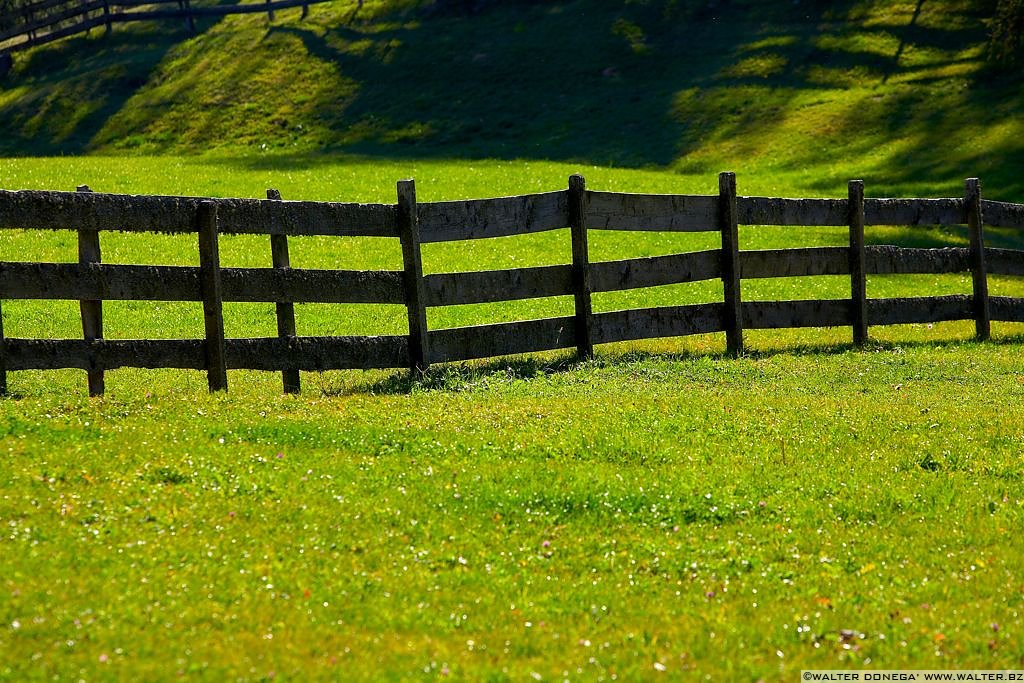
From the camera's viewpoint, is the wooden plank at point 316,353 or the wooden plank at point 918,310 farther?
the wooden plank at point 918,310

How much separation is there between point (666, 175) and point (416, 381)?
3067 centimetres

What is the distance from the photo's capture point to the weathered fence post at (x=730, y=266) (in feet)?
57.8

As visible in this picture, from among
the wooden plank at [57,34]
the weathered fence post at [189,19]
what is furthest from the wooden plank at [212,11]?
the wooden plank at [57,34]

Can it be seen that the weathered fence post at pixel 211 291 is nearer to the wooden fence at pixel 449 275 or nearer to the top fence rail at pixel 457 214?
the wooden fence at pixel 449 275

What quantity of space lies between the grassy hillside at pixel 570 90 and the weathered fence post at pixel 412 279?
27.6m

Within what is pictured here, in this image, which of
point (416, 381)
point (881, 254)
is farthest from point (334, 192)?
point (416, 381)

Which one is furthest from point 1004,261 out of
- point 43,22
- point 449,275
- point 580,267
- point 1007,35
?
point 43,22

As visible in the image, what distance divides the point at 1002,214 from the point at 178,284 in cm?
1471

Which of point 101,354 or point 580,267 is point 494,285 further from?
point 101,354

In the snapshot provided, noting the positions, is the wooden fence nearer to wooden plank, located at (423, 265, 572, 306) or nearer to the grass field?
wooden plank, located at (423, 265, 572, 306)

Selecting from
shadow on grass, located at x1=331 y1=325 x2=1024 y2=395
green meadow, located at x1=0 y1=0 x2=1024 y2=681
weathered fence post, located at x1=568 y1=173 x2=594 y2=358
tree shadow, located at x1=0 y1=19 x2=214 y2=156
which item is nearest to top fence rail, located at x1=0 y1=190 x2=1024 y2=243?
weathered fence post, located at x1=568 y1=173 x2=594 y2=358

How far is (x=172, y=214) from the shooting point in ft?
42.2

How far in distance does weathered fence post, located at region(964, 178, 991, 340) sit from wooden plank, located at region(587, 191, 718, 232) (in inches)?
209

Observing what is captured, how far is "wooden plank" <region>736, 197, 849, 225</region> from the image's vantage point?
18.0 meters
